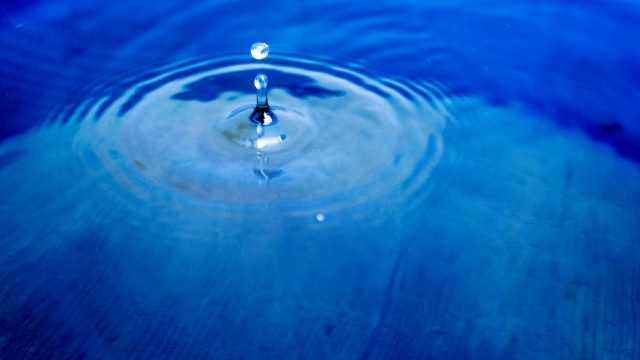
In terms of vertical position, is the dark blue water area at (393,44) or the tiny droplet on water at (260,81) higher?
the dark blue water area at (393,44)

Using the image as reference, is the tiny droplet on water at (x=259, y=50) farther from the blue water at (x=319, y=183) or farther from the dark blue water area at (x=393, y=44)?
the dark blue water area at (x=393, y=44)

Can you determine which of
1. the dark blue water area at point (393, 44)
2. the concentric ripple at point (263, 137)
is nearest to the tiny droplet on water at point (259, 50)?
the concentric ripple at point (263, 137)

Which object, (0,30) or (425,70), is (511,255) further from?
(0,30)

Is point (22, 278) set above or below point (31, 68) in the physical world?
below

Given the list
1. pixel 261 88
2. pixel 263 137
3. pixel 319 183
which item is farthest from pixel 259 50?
pixel 319 183

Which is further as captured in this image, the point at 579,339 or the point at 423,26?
the point at 423,26

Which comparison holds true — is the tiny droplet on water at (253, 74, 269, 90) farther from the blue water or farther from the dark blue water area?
the dark blue water area

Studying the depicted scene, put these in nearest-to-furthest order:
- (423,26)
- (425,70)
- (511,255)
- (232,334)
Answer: (232,334) → (511,255) → (425,70) → (423,26)

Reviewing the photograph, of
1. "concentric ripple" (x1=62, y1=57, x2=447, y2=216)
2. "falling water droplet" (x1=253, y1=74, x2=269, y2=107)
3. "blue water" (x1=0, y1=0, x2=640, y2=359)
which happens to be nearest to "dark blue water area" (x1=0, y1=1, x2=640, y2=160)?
"blue water" (x1=0, y1=0, x2=640, y2=359)

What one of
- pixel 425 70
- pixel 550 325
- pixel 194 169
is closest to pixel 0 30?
pixel 194 169
